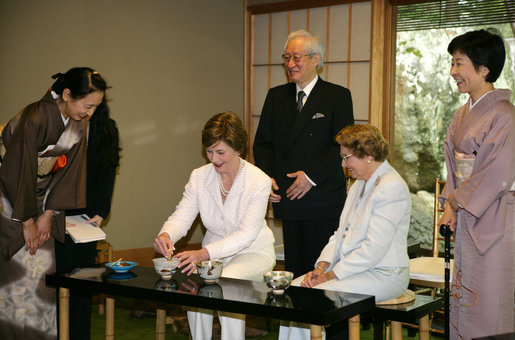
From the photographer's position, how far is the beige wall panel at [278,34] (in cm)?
575

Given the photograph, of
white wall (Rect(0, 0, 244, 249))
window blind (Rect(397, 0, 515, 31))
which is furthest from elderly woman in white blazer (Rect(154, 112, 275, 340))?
window blind (Rect(397, 0, 515, 31))

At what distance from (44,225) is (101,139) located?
20.2 inches

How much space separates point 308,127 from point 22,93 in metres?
2.20

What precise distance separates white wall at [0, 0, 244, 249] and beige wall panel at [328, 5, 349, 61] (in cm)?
102

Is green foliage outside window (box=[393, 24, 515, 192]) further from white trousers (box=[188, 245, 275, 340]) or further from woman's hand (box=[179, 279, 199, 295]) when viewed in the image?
woman's hand (box=[179, 279, 199, 295])

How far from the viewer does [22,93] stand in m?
4.53

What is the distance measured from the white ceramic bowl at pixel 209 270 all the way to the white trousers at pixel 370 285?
1.30 ft

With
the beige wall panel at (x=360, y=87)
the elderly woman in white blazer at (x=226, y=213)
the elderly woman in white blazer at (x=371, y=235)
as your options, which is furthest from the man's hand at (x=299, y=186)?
the beige wall panel at (x=360, y=87)

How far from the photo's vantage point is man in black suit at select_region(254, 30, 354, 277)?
333cm

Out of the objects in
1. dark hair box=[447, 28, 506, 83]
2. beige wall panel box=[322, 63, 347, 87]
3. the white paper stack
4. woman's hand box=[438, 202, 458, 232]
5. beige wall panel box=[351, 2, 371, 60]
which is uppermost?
beige wall panel box=[351, 2, 371, 60]

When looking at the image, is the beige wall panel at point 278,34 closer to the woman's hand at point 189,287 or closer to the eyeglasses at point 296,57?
the eyeglasses at point 296,57

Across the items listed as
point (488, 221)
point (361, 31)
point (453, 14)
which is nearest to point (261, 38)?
point (361, 31)

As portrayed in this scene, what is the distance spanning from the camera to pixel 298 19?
5.64 m

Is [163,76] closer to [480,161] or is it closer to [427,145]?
[427,145]
